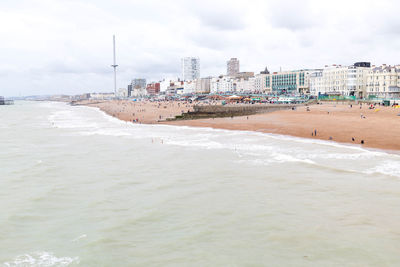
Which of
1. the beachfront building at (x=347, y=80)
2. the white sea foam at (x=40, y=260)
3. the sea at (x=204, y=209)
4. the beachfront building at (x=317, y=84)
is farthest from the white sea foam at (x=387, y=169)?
the beachfront building at (x=317, y=84)

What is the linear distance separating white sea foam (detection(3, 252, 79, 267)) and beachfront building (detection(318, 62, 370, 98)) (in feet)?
345

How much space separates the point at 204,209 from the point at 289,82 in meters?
141

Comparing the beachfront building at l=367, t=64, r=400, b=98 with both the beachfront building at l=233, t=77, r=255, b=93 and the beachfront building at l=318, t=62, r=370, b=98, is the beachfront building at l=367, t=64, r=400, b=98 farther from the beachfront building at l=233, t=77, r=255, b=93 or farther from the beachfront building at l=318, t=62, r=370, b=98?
the beachfront building at l=233, t=77, r=255, b=93

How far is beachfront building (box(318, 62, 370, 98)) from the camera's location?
101m

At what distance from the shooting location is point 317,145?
2573cm

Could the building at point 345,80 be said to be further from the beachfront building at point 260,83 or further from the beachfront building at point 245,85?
the beachfront building at point 245,85

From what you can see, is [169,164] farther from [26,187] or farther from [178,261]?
[178,261]

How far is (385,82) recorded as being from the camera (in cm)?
9250

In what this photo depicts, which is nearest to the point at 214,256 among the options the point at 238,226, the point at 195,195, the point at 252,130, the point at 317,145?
the point at 238,226

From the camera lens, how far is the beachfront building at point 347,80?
331 feet

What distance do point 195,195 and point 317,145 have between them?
14823 mm

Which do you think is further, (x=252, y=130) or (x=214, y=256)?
(x=252, y=130)

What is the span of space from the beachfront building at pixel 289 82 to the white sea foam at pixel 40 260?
13049cm

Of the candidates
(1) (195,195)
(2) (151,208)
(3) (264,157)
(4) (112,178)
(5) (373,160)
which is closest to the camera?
(2) (151,208)
